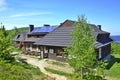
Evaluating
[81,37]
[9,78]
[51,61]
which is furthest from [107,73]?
[9,78]

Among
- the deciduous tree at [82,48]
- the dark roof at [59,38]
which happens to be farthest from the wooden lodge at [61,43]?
the deciduous tree at [82,48]

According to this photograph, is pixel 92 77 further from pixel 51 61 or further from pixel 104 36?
pixel 104 36

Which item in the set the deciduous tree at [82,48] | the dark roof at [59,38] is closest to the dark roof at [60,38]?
the dark roof at [59,38]

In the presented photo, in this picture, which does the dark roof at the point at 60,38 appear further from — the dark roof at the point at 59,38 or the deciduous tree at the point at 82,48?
the deciduous tree at the point at 82,48

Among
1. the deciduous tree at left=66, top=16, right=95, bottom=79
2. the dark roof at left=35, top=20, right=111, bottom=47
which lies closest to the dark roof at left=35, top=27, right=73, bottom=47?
the dark roof at left=35, top=20, right=111, bottom=47

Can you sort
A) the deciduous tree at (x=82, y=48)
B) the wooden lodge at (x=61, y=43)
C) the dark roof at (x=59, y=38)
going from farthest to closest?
the dark roof at (x=59, y=38) → the wooden lodge at (x=61, y=43) → the deciduous tree at (x=82, y=48)

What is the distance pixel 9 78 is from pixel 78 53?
790 cm

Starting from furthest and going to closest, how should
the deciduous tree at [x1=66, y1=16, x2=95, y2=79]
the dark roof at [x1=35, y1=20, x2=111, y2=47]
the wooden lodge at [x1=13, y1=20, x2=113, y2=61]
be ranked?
the dark roof at [x1=35, y1=20, x2=111, y2=47] → the wooden lodge at [x1=13, y1=20, x2=113, y2=61] → the deciduous tree at [x1=66, y1=16, x2=95, y2=79]

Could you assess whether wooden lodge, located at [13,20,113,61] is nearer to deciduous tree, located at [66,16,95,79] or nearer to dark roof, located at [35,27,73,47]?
dark roof, located at [35,27,73,47]

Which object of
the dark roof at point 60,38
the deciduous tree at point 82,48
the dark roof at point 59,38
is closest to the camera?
the deciduous tree at point 82,48

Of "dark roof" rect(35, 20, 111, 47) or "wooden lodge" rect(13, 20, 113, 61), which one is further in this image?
"dark roof" rect(35, 20, 111, 47)

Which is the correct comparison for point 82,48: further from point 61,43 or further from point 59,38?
point 59,38

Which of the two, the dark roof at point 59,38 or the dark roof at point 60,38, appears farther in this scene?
the dark roof at point 59,38

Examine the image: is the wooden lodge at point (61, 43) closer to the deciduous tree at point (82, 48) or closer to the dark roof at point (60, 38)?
the dark roof at point (60, 38)
